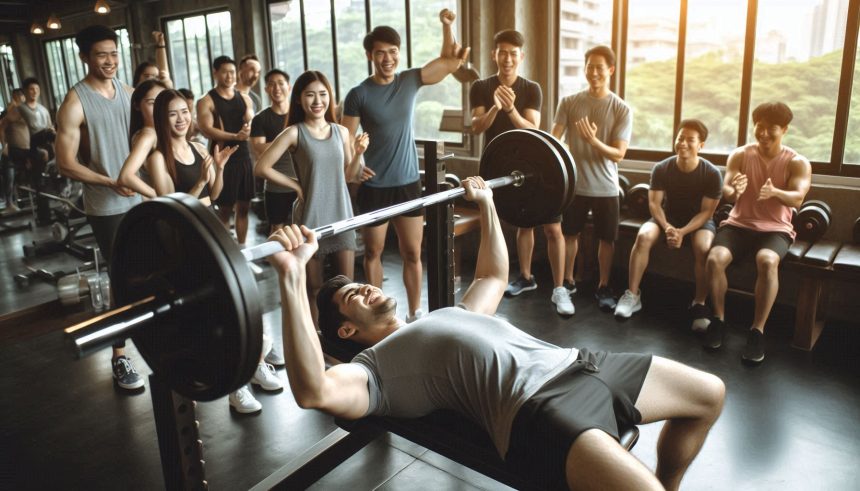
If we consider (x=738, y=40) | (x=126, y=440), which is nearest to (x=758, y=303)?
(x=738, y=40)

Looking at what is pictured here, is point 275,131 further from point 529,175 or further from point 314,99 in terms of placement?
point 529,175

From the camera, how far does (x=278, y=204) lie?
3.51 metres

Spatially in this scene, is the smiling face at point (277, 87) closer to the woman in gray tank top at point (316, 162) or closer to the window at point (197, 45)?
the woman in gray tank top at point (316, 162)

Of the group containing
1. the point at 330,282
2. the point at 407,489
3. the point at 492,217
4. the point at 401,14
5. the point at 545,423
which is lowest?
the point at 407,489

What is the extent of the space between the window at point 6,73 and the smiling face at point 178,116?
10.7m

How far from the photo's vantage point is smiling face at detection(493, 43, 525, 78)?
3277 mm

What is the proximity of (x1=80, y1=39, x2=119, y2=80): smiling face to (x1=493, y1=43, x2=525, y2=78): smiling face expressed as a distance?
1.81 meters

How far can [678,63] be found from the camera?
3688 millimetres

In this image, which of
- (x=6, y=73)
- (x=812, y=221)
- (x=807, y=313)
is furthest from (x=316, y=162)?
(x=6, y=73)

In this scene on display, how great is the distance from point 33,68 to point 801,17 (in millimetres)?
11657

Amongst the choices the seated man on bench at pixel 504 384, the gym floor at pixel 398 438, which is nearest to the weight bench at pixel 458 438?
the seated man on bench at pixel 504 384

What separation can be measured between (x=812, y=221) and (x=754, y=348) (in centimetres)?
77

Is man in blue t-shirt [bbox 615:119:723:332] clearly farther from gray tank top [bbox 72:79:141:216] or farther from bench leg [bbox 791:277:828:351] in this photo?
gray tank top [bbox 72:79:141:216]

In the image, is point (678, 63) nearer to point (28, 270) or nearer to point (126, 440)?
point (126, 440)
